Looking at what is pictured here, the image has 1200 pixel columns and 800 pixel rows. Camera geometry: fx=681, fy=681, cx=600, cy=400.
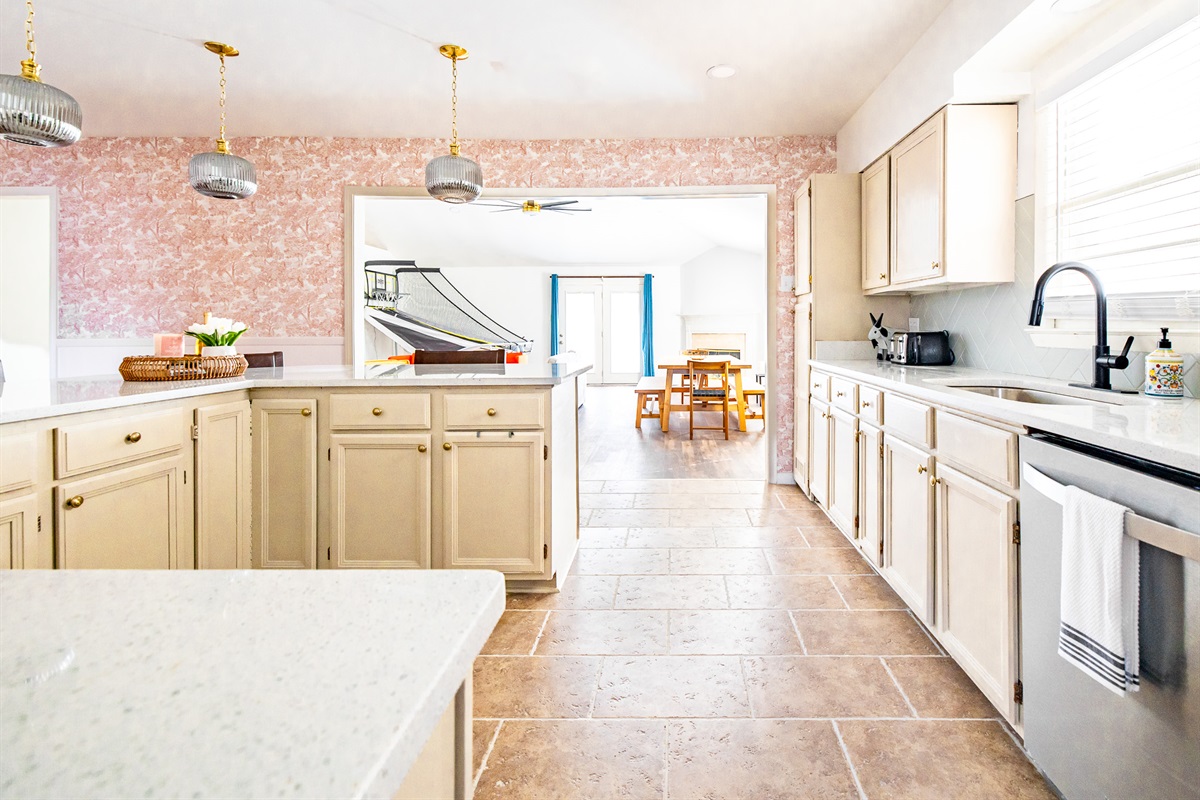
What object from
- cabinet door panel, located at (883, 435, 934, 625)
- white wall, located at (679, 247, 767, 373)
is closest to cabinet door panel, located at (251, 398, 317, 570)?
cabinet door panel, located at (883, 435, 934, 625)

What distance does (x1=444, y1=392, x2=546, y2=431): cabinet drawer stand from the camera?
257cm

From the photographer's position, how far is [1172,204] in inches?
81.6

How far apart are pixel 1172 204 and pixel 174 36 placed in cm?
413

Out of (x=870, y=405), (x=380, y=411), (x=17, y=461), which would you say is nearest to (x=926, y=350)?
(x=870, y=405)

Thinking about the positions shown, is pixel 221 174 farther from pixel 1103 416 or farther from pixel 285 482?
pixel 1103 416

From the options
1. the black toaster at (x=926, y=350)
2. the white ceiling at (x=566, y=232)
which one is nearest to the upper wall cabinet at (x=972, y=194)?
the black toaster at (x=926, y=350)

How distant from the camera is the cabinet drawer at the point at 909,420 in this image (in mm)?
2162

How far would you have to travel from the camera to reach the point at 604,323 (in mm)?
→ 12680

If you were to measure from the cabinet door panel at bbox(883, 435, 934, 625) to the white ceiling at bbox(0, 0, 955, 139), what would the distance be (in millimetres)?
1990

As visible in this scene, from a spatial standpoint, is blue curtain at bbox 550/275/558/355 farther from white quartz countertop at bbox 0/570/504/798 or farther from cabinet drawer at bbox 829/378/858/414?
white quartz countertop at bbox 0/570/504/798

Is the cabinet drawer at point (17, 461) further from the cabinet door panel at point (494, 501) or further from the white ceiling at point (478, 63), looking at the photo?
the white ceiling at point (478, 63)

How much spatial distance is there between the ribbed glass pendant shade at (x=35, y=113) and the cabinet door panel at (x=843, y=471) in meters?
3.09

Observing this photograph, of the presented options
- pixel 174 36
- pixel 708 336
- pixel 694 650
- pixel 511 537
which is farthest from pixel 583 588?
pixel 708 336

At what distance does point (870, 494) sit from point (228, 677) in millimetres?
2751
